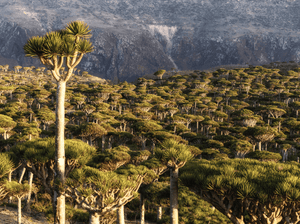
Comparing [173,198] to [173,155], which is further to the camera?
[173,198]

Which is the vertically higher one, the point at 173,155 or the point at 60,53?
the point at 60,53

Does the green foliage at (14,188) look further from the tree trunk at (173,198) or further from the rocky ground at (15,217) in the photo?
the tree trunk at (173,198)

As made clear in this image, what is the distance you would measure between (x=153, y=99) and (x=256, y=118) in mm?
32334

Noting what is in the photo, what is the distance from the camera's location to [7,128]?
1597 inches

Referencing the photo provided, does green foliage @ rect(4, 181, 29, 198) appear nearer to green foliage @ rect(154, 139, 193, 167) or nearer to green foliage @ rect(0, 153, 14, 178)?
green foliage @ rect(0, 153, 14, 178)

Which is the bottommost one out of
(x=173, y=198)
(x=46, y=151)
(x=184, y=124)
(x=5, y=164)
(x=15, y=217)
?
(x=15, y=217)

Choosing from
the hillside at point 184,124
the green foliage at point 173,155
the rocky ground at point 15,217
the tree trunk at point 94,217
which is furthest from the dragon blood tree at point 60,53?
the rocky ground at point 15,217

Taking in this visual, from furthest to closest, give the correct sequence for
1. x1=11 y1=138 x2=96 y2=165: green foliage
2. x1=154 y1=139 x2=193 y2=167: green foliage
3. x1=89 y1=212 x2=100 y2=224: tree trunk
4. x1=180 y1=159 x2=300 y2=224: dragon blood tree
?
x1=11 y1=138 x2=96 y2=165: green foliage → x1=89 y1=212 x2=100 y2=224: tree trunk → x1=154 y1=139 x2=193 y2=167: green foliage → x1=180 y1=159 x2=300 y2=224: dragon blood tree

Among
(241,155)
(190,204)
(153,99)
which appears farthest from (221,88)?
(190,204)

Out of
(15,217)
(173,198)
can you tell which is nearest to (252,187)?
(173,198)

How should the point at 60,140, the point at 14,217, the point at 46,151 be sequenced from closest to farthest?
the point at 60,140 < the point at 46,151 < the point at 14,217

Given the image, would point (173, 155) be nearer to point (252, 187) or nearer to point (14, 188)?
point (252, 187)

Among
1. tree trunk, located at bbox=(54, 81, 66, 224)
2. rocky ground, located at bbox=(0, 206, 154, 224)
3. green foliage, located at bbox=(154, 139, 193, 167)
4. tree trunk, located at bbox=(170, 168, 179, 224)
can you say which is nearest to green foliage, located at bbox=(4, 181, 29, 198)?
rocky ground, located at bbox=(0, 206, 154, 224)

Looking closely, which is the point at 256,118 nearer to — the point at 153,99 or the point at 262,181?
the point at 153,99
